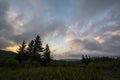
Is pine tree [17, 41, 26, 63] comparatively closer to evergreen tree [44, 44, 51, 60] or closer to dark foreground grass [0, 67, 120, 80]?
evergreen tree [44, 44, 51, 60]

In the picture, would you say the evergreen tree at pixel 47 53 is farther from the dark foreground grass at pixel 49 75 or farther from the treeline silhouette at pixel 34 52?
the dark foreground grass at pixel 49 75

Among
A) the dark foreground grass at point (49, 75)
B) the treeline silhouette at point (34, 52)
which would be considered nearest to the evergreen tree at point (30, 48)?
the treeline silhouette at point (34, 52)

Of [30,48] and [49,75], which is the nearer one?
[49,75]

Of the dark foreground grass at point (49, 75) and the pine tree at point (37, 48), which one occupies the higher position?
the pine tree at point (37, 48)

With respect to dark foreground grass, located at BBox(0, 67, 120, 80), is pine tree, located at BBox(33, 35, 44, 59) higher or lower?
higher

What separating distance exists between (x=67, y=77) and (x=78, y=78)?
1.21 meters

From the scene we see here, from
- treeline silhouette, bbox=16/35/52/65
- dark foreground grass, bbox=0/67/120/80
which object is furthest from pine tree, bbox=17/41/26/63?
dark foreground grass, bbox=0/67/120/80

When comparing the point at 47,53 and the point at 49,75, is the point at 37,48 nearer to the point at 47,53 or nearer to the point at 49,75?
the point at 47,53

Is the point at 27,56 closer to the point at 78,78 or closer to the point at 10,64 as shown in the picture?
the point at 10,64

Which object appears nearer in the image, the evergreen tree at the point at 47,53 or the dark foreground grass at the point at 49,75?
the dark foreground grass at the point at 49,75

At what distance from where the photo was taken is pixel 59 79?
16172 mm

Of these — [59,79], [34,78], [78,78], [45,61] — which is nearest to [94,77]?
[78,78]

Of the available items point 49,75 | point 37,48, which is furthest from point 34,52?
point 49,75

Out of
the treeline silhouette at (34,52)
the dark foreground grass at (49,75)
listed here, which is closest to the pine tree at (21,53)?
the treeline silhouette at (34,52)
